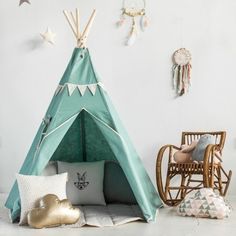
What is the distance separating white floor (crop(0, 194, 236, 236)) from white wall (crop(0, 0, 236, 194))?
4.16 feet

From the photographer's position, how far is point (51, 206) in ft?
13.1

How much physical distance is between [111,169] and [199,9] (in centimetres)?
175

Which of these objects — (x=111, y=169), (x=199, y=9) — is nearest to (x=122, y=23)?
(x=199, y=9)

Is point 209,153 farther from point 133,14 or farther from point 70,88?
point 133,14

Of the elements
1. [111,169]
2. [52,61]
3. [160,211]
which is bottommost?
[160,211]

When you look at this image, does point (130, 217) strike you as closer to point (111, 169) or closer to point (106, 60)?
point (111, 169)

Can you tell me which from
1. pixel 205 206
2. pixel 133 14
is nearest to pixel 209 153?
pixel 205 206

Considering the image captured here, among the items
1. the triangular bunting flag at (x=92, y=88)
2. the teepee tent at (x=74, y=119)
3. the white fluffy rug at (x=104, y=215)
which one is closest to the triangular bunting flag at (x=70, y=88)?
the teepee tent at (x=74, y=119)

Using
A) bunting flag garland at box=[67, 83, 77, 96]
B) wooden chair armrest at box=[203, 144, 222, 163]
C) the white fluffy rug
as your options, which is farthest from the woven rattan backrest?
bunting flag garland at box=[67, 83, 77, 96]

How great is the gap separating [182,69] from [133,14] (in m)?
0.69

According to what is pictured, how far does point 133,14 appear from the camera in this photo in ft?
17.6

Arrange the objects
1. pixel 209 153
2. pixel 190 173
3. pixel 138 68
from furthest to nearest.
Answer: pixel 138 68 → pixel 190 173 → pixel 209 153

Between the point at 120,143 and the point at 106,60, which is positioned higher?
the point at 106,60

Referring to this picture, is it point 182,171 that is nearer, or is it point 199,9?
point 182,171
